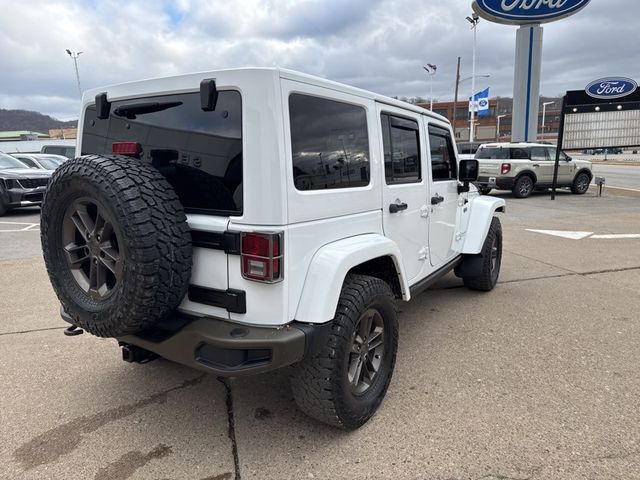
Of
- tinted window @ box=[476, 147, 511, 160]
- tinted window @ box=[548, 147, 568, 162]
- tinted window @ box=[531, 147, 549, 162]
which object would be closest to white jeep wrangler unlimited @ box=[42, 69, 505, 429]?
tinted window @ box=[476, 147, 511, 160]

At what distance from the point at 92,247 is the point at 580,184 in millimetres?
18137

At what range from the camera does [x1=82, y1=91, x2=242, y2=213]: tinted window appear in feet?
7.26

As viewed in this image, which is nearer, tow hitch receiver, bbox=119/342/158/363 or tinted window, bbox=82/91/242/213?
tinted window, bbox=82/91/242/213

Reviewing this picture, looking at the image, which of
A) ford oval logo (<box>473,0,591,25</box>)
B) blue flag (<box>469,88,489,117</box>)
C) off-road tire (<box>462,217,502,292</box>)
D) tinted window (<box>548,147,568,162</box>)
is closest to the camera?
off-road tire (<box>462,217,502,292</box>)

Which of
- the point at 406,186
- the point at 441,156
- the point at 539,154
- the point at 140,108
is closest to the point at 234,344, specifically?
the point at 140,108

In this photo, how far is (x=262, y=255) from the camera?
2.13 m

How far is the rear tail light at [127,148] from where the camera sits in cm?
245

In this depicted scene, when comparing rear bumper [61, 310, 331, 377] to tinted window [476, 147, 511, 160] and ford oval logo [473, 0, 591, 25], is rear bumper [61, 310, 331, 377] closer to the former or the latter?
tinted window [476, 147, 511, 160]

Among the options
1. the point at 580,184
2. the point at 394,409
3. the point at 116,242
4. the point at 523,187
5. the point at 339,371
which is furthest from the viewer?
the point at 580,184

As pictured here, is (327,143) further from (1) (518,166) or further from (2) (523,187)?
(2) (523,187)

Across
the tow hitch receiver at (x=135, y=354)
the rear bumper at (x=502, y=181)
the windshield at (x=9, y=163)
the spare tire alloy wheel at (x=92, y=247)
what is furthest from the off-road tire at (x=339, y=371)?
the rear bumper at (x=502, y=181)

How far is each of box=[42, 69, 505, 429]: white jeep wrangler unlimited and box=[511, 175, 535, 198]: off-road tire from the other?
45.9ft

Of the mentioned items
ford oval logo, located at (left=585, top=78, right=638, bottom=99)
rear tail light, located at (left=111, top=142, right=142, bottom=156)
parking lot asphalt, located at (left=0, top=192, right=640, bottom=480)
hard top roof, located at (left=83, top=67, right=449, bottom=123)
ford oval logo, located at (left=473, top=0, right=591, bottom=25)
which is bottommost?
parking lot asphalt, located at (left=0, top=192, right=640, bottom=480)

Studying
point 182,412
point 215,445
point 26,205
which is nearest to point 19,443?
point 182,412
